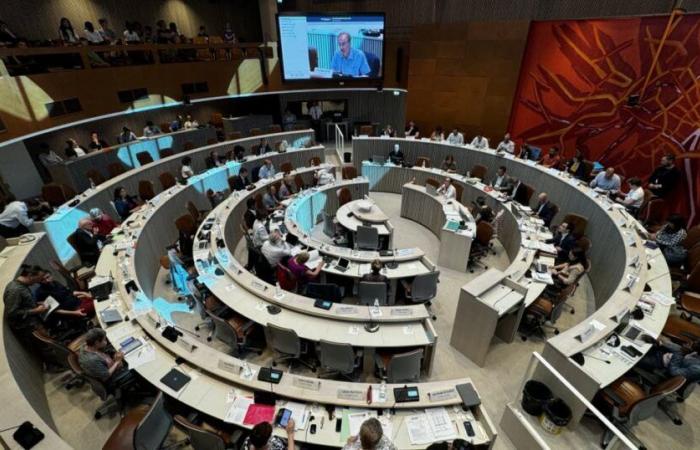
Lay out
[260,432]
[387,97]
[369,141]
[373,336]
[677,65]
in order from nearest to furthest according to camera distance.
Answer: [260,432] → [373,336] → [677,65] → [369,141] → [387,97]

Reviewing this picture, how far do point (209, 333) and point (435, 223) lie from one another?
681 cm

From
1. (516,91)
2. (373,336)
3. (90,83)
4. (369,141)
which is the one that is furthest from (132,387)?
(516,91)

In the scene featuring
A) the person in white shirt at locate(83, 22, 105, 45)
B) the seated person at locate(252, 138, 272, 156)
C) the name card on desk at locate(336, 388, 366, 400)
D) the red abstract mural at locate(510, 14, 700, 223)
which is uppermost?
the person in white shirt at locate(83, 22, 105, 45)

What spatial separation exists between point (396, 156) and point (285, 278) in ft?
25.7

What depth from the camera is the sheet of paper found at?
4196 millimetres

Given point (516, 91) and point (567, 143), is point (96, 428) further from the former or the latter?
point (516, 91)

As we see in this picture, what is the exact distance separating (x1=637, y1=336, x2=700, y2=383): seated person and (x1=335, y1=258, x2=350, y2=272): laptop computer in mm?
5149

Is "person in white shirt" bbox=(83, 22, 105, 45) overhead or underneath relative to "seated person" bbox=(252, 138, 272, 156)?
overhead

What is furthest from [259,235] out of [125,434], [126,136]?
[126,136]

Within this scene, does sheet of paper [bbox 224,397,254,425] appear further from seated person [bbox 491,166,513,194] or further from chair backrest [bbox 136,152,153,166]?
chair backrest [bbox 136,152,153,166]

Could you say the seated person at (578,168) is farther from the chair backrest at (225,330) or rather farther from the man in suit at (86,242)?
the man in suit at (86,242)

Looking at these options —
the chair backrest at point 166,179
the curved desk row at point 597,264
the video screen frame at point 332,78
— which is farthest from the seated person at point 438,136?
the chair backrest at point 166,179

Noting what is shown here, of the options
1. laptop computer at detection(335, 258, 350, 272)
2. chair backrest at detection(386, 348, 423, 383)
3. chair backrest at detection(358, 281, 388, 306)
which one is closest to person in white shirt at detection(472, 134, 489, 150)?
laptop computer at detection(335, 258, 350, 272)

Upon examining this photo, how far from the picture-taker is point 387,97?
60.1 ft
